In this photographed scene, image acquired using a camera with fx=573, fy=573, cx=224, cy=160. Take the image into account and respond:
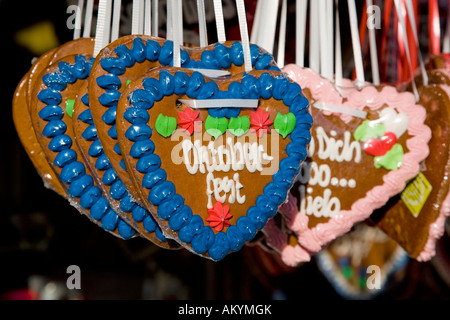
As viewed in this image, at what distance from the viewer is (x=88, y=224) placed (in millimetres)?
1926

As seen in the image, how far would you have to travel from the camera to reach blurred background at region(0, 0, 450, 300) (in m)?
1.70

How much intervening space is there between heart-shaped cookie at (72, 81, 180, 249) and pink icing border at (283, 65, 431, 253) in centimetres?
34

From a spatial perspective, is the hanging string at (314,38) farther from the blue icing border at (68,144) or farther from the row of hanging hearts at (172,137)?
the blue icing border at (68,144)

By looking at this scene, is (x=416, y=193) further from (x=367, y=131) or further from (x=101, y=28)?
(x=101, y=28)

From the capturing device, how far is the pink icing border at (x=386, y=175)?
1.06m

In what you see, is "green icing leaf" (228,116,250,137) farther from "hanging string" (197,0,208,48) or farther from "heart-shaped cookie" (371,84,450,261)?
"heart-shaped cookie" (371,84,450,261)

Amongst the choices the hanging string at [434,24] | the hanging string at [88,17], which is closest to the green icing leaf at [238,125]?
the hanging string at [88,17]

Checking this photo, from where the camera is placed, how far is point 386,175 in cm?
108

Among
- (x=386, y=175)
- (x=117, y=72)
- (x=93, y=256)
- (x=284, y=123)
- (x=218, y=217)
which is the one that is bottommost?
(x=93, y=256)

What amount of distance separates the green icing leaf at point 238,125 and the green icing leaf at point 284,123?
0.05 m

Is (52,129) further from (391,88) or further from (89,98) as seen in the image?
(391,88)

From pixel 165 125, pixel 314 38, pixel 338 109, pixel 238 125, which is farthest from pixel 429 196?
pixel 165 125

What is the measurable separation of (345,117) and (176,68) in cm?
39

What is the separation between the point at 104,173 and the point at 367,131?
50 cm
